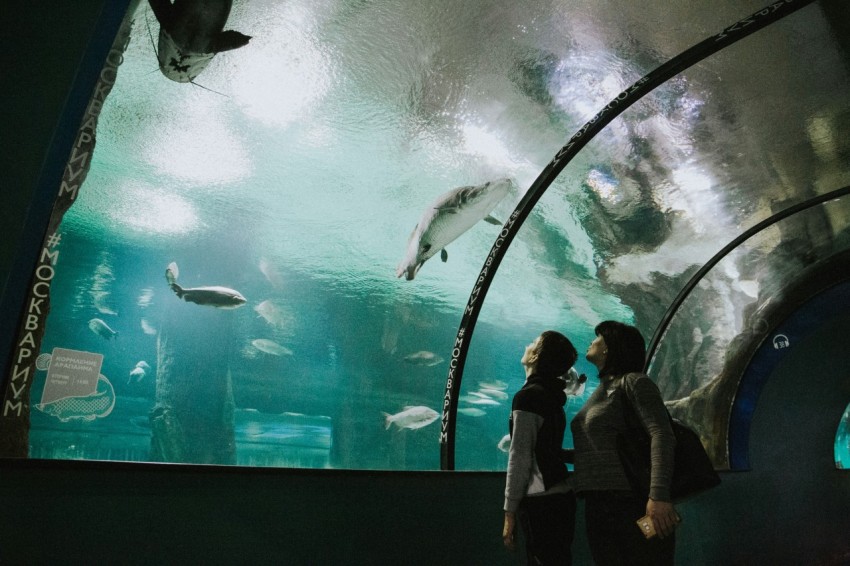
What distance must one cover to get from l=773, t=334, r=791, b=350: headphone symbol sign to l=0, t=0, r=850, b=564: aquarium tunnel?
18 centimetres

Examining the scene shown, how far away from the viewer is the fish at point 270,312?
10.3m

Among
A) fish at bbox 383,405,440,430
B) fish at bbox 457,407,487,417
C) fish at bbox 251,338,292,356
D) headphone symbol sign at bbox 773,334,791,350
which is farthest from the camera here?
fish at bbox 457,407,487,417

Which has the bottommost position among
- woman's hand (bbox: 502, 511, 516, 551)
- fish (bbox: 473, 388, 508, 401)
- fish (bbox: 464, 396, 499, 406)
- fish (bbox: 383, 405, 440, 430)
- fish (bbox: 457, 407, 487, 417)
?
woman's hand (bbox: 502, 511, 516, 551)

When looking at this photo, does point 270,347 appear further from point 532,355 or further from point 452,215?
point 532,355

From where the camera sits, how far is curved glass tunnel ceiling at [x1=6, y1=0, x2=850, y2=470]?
358 centimetres

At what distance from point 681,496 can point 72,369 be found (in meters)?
3.15

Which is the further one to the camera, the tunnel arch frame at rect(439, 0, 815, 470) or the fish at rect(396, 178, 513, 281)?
the fish at rect(396, 178, 513, 281)

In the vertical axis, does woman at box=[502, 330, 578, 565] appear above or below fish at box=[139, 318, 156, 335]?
below

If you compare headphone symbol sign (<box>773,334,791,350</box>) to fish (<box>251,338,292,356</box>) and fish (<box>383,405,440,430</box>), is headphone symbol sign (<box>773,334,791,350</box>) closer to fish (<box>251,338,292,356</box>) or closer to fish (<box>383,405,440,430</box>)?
fish (<box>383,405,440,430</box>)

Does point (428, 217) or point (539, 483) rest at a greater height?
point (428, 217)

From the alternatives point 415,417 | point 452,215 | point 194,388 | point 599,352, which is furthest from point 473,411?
point 599,352

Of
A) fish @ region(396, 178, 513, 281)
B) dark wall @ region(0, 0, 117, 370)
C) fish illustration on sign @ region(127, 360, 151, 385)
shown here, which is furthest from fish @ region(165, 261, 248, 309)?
fish illustration on sign @ region(127, 360, 151, 385)

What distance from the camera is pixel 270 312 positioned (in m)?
10.8

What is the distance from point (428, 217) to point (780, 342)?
5.22 m
